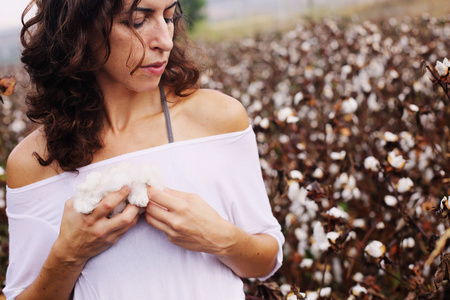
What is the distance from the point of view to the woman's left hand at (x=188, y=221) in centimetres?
89

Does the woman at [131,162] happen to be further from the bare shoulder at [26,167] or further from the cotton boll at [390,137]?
the cotton boll at [390,137]

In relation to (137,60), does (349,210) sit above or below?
below

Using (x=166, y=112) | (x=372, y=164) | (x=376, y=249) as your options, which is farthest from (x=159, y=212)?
(x=372, y=164)

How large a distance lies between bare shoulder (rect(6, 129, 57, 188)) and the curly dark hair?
2 cm

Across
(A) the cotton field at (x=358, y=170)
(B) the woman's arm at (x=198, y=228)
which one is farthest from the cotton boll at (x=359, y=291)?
(B) the woman's arm at (x=198, y=228)

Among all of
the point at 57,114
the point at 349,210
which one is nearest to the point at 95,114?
the point at 57,114

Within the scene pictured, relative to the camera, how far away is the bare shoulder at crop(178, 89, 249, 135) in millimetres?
1050

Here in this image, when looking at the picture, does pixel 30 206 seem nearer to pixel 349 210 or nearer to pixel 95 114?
pixel 95 114

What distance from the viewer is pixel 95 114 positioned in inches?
43.6

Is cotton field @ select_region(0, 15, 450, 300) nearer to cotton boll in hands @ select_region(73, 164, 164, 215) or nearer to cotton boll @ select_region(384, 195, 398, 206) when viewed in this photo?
cotton boll @ select_region(384, 195, 398, 206)

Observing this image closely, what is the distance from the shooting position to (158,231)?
3.20 ft

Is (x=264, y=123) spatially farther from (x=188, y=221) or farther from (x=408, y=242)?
(x=188, y=221)

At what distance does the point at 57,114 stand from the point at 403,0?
35.1 feet

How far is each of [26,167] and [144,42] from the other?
1.31 feet
